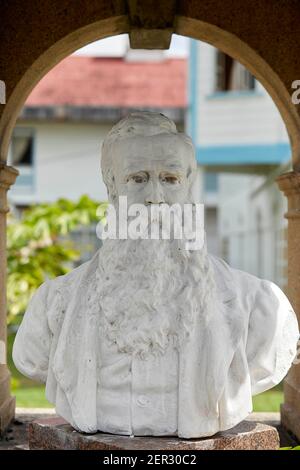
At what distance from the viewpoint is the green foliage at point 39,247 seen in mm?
7922

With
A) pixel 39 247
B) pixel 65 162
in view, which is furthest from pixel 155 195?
pixel 65 162

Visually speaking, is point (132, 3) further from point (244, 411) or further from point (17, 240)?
point (17, 240)

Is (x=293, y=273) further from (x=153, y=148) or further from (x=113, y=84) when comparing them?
(x=113, y=84)

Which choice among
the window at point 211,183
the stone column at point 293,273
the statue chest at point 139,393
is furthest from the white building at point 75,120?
the statue chest at point 139,393

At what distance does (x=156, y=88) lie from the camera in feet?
60.0

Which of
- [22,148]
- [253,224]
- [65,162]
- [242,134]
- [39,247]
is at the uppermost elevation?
[22,148]

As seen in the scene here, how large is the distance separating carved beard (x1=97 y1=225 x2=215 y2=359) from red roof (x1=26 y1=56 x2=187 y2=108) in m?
13.6

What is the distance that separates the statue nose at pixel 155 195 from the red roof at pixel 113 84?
1357 cm

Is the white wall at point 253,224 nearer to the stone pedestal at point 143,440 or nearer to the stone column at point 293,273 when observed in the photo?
the stone column at point 293,273

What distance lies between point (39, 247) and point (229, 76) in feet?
25.1

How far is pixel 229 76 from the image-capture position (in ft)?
48.4

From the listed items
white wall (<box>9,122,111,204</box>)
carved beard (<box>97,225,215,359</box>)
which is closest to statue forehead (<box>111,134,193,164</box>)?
carved beard (<box>97,225,215,359</box>)
